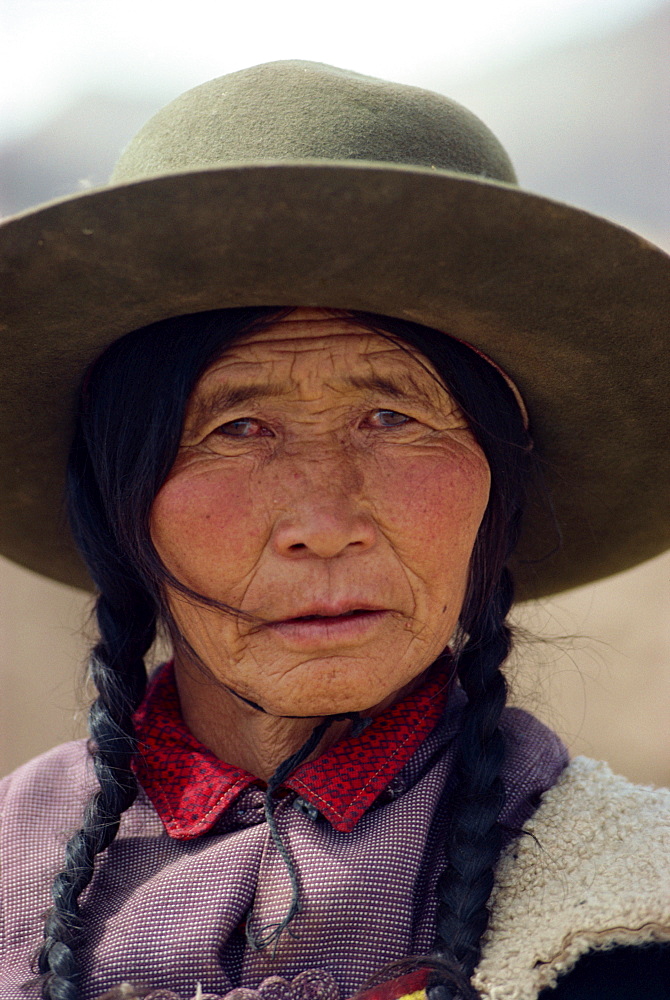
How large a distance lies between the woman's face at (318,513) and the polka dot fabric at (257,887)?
0.66 ft

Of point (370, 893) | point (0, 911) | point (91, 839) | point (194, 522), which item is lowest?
point (0, 911)

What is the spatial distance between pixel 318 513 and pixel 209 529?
210 millimetres

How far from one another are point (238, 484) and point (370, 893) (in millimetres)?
719

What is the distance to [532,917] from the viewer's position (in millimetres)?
1597

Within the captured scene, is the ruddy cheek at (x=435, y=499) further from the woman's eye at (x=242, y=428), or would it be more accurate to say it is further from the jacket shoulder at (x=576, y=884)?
the jacket shoulder at (x=576, y=884)

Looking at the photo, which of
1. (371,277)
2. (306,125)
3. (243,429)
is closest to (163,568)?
(243,429)

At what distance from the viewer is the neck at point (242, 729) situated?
1.99 metres

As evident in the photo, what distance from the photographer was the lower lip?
1724mm

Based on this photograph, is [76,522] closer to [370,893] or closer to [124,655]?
[124,655]

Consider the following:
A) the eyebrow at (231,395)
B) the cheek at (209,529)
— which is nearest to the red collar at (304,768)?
the cheek at (209,529)

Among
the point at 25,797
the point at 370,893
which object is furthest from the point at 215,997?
the point at 25,797

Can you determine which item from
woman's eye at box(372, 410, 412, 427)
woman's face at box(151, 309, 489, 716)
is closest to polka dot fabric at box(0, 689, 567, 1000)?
woman's face at box(151, 309, 489, 716)

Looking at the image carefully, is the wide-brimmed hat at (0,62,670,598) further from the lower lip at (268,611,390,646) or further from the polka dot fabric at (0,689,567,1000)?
the polka dot fabric at (0,689,567,1000)

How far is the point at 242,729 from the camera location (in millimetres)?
2033
